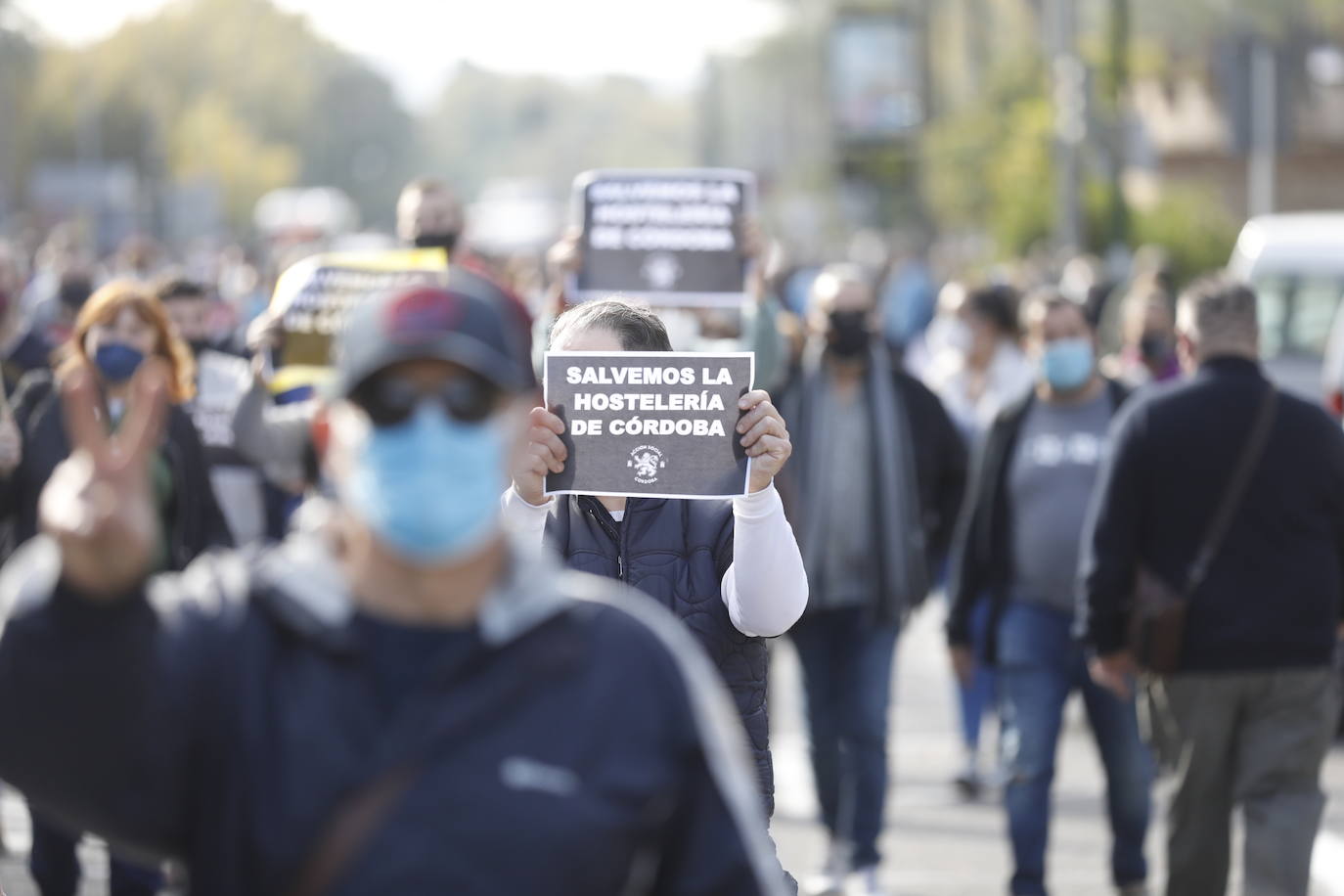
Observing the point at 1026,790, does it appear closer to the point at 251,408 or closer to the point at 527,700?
the point at 251,408

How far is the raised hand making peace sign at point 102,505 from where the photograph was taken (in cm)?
262

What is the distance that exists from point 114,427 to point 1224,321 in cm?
321

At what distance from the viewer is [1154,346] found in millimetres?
10820

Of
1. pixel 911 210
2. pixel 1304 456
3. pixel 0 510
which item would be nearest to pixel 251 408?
pixel 0 510

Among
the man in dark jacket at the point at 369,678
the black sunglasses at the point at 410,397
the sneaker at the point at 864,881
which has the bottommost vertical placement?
the sneaker at the point at 864,881

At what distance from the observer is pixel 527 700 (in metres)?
2.78

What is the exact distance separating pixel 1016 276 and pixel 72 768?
20321mm

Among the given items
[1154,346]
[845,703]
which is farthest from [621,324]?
[1154,346]

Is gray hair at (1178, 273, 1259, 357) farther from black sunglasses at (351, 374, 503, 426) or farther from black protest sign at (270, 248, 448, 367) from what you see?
black sunglasses at (351, 374, 503, 426)

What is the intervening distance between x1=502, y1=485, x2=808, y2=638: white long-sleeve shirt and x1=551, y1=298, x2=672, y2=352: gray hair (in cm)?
46

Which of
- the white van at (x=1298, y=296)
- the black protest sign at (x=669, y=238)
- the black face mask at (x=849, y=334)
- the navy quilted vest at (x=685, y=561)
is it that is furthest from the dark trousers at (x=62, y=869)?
the white van at (x=1298, y=296)

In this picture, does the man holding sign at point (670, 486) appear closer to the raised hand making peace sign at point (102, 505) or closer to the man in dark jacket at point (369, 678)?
the man in dark jacket at point (369, 678)

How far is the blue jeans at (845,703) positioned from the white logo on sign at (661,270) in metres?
1.30

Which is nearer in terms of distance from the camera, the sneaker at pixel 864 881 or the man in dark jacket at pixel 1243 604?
the man in dark jacket at pixel 1243 604
